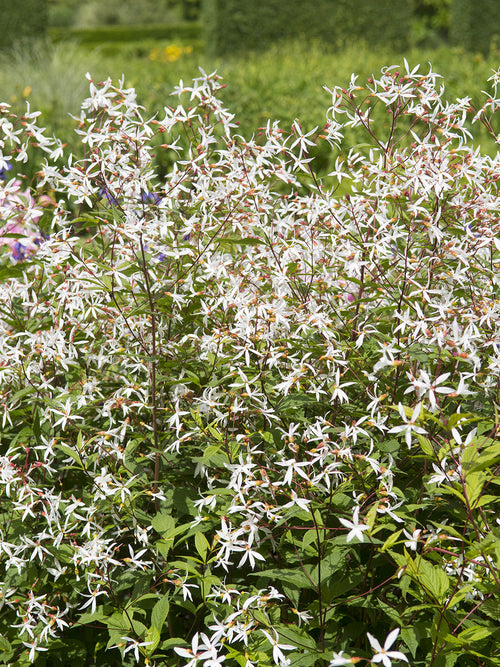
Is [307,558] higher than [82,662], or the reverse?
[307,558]

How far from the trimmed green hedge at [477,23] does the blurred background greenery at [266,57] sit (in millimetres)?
20

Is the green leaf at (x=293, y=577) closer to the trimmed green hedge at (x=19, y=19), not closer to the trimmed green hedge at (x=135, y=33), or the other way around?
the trimmed green hedge at (x=19, y=19)

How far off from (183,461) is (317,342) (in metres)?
0.53

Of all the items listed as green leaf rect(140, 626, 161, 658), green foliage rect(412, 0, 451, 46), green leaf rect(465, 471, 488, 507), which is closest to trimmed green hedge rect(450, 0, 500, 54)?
green foliage rect(412, 0, 451, 46)

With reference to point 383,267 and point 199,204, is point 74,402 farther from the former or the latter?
point 383,267

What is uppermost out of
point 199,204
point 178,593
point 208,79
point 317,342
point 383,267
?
point 208,79

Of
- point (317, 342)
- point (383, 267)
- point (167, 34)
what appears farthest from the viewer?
point (167, 34)

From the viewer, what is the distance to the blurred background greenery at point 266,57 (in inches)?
252

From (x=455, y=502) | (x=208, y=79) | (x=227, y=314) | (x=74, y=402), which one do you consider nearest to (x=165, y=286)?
(x=227, y=314)

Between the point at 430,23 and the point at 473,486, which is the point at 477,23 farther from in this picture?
the point at 430,23

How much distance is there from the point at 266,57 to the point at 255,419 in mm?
11076

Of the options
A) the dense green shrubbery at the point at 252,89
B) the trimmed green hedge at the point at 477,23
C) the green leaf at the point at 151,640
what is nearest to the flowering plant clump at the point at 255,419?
the green leaf at the point at 151,640

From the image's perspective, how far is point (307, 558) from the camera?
1.69 metres

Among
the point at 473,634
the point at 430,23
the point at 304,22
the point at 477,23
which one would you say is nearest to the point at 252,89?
the point at 473,634
